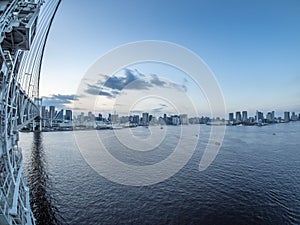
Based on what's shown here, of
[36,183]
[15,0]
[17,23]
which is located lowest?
[36,183]

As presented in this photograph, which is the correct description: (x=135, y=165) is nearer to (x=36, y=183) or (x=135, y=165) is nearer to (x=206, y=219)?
(x=36, y=183)

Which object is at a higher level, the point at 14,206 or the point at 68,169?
the point at 14,206

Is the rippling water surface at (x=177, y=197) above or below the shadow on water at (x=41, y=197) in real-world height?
Result: above

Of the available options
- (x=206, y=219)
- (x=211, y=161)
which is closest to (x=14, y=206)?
(x=206, y=219)

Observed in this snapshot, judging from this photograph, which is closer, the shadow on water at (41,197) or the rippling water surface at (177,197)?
the shadow on water at (41,197)

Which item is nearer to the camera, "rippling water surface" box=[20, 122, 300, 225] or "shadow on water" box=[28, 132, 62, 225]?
"shadow on water" box=[28, 132, 62, 225]

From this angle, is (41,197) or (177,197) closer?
(41,197)

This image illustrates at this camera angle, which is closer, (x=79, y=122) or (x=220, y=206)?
(x=220, y=206)

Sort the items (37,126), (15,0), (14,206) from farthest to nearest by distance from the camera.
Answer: (37,126)
(15,0)
(14,206)

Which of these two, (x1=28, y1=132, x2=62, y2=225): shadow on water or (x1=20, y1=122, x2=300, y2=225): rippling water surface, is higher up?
(x1=20, y1=122, x2=300, y2=225): rippling water surface

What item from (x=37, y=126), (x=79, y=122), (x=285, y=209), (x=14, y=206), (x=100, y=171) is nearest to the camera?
(x=14, y=206)

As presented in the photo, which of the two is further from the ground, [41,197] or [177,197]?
[177,197]
